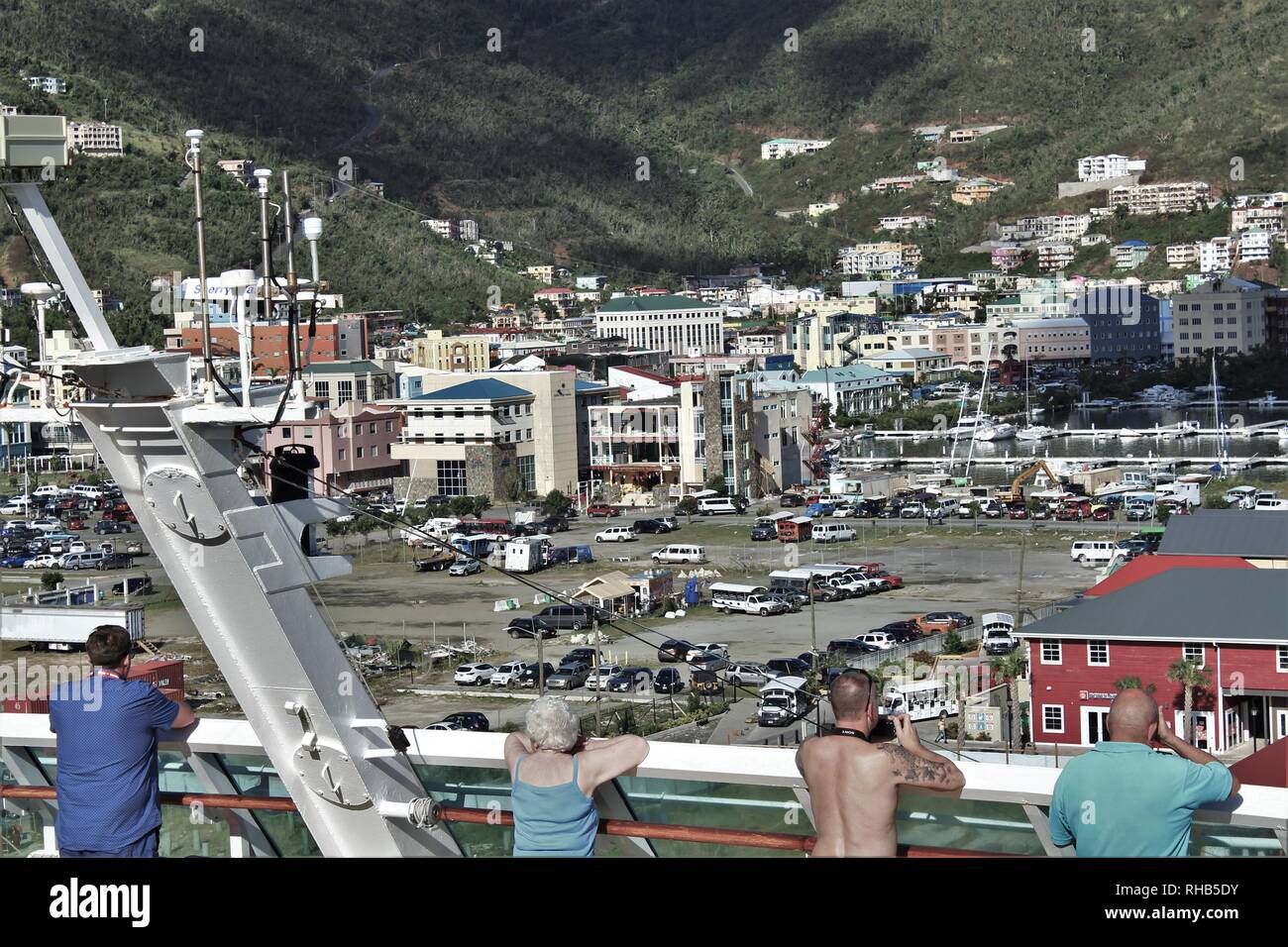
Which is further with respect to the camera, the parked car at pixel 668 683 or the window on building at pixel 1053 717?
the parked car at pixel 668 683

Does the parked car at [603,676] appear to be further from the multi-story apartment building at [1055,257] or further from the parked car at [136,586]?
the multi-story apartment building at [1055,257]

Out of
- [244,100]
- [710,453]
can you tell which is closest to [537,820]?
[710,453]

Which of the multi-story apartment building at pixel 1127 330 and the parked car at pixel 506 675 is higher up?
the multi-story apartment building at pixel 1127 330

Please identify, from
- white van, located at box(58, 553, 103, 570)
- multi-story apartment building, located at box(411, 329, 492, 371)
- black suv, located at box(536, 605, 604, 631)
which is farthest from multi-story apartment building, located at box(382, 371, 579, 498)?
black suv, located at box(536, 605, 604, 631)

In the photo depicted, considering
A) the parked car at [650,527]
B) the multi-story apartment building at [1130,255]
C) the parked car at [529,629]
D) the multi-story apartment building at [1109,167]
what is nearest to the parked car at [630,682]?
the parked car at [529,629]
